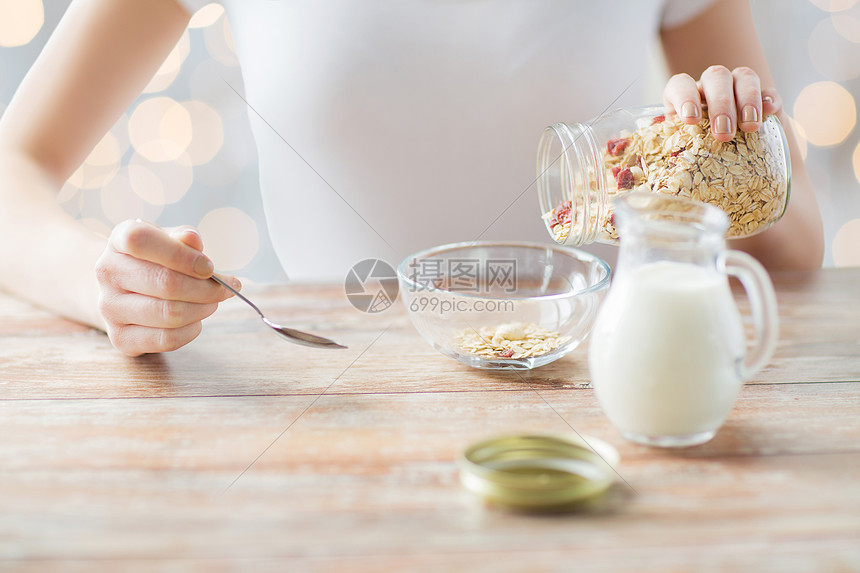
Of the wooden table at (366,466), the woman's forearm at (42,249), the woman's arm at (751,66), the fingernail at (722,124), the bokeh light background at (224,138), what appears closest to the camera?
the wooden table at (366,466)

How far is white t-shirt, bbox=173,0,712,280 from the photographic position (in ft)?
3.20

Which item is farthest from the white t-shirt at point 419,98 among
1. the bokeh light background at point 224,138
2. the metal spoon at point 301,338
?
the bokeh light background at point 224,138

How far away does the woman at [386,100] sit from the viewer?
92cm

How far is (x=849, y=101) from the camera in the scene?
5.66 feet

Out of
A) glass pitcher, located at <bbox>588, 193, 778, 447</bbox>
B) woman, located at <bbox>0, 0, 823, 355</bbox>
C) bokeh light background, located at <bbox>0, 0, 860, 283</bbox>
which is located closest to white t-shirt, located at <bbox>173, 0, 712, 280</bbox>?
woman, located at <bbox>0, 0, 823, 355</bbox>

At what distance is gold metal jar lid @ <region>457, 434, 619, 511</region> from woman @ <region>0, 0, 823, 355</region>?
63 cm

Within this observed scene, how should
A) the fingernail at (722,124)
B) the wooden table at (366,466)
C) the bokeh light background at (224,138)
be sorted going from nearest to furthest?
the wooden table at (366,466)
the fingernail at (722,124)
the bokeh light background at (224,138)

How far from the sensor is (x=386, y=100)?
101cm

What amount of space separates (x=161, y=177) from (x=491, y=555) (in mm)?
1645

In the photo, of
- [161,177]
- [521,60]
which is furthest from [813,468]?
[161,177]

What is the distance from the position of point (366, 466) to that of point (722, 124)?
1.28ft
